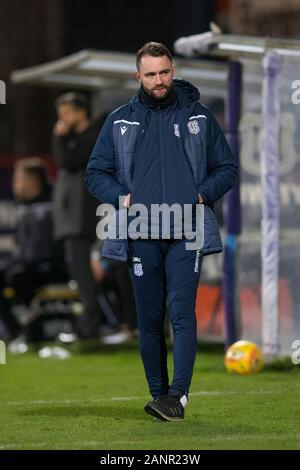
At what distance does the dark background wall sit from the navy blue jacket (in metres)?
14.8

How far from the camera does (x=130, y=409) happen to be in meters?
10.5

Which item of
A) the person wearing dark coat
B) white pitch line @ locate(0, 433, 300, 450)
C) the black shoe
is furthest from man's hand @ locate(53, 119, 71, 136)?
white pitch line @ locate(0, 433, 300, 450)

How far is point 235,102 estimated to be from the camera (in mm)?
14367

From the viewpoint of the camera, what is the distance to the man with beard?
31.3ft

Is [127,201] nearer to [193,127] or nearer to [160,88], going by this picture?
[193,127]

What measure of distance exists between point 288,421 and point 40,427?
1473mm

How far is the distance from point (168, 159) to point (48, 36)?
1597cm

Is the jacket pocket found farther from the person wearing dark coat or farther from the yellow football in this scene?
the person wearing dark coat

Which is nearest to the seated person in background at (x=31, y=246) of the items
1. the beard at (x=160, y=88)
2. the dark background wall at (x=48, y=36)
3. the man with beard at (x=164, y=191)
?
the man with beard at (x=164, y=191)

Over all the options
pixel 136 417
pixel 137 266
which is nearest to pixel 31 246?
pixel 136 417

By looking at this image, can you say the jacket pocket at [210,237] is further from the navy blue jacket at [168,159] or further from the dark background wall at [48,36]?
the dark background wall at [48,36]
